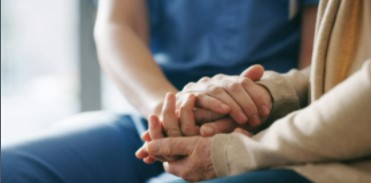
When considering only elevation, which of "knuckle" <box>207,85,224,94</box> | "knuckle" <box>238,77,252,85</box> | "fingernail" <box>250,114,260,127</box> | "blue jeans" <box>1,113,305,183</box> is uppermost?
"knuckle" <box>238,77,252,85</box>

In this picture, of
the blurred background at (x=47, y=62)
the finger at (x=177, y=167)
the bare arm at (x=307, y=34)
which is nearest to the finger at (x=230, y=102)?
the finger at (x=177, y=167)

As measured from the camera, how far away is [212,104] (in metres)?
0.78

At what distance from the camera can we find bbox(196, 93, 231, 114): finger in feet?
2.53

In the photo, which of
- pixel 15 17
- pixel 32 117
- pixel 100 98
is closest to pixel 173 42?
pixel 100 98

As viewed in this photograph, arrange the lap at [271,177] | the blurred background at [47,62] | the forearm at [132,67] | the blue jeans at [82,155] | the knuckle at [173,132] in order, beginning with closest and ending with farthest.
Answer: the lap at [271,177], the knuckle at [173,132], the blue jeans at [82,155], the forearm at [132,67], the blurred background at [47,62]

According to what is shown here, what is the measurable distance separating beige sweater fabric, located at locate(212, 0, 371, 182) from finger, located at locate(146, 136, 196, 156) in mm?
66

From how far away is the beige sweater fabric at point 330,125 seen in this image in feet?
1.85

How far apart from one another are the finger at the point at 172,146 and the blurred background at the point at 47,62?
1.12 metres

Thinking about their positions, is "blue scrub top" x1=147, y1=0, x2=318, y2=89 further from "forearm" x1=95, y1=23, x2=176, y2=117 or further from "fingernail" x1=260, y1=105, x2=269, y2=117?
"fingernail" x1=260, y1=105, x2=269, y2=117

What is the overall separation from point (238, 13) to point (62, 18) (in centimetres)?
101

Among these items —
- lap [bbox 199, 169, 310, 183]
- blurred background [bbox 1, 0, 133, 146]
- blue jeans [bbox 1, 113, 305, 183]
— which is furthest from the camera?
blurred background [bbox 1, 0, 133, 146]

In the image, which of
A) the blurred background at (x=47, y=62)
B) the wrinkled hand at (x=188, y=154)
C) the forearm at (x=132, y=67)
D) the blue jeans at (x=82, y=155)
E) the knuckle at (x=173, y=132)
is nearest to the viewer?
the wrinkled hand at (x=188, y=154)

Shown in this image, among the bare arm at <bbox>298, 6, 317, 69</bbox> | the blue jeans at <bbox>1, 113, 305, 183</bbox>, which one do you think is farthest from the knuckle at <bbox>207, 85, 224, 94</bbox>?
the bare arm at <bbox>298, 6, 317, 69</bbox>

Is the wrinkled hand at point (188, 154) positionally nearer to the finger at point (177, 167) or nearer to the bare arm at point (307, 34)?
the finger at point (177, 167)
